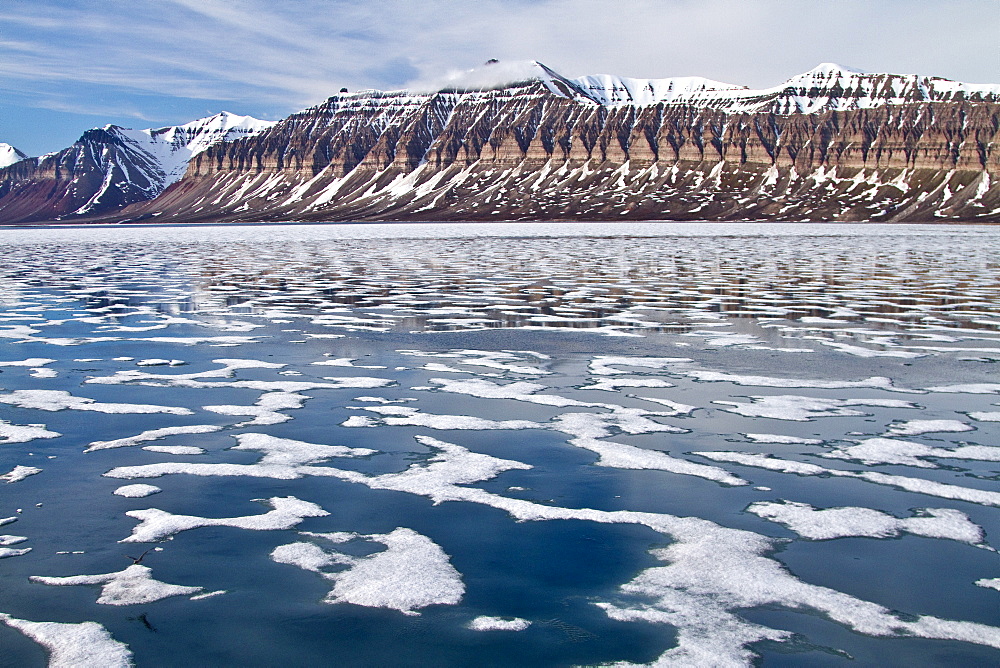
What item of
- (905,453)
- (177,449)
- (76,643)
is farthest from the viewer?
(177,449)

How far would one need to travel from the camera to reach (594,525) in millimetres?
5977

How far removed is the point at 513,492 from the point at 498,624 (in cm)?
217

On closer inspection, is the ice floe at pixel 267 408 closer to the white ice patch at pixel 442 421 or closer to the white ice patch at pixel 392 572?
the white ice patch at pixel 442 421

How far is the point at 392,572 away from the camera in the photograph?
516 cm

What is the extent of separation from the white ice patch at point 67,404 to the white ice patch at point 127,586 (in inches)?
170

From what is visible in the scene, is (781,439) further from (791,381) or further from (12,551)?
(12,551)

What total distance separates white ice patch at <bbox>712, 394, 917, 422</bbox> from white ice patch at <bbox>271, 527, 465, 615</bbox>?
15.7 ft

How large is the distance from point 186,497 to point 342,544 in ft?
5.52

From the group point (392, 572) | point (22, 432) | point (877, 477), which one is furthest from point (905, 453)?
point (22, 432)

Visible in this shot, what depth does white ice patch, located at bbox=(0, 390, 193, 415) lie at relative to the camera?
9398 mm

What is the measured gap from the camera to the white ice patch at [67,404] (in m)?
9.40

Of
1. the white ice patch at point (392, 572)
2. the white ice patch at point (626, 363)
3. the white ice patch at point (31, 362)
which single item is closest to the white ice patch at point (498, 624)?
the white ice patch at point (392, 572)

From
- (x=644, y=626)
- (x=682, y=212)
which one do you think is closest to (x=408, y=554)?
(x=644, y=626)

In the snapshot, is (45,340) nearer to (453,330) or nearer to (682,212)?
(453,330)
